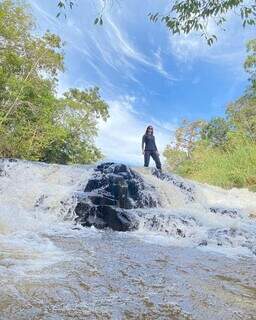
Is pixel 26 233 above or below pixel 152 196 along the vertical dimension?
below


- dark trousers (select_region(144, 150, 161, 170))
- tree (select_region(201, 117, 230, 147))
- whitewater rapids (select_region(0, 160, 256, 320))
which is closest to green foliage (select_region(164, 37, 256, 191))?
tree (select_region(201, 117, 230, 147))

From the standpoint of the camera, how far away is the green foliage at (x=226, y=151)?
15922 mm

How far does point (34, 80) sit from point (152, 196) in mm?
12445

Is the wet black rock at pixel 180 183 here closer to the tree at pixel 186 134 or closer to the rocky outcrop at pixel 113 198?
the rocky outcrop at pixel 113 198

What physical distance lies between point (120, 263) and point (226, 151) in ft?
53.4

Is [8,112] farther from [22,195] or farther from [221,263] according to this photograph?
[221,263]

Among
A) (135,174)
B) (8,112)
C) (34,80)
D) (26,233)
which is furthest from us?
(34,80)

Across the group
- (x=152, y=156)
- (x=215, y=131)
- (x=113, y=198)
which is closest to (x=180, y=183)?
(x=152, y=156)

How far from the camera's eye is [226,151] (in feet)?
67.1

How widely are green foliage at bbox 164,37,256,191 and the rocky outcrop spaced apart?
541 cm

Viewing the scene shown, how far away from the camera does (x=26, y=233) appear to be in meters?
6.75

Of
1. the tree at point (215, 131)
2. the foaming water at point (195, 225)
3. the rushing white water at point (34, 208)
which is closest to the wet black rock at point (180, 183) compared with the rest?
the foaming water at point (195, 225)

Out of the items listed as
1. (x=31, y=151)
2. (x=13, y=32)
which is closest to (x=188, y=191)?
(x=31, y=151)

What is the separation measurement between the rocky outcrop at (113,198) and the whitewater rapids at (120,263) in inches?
11.9
